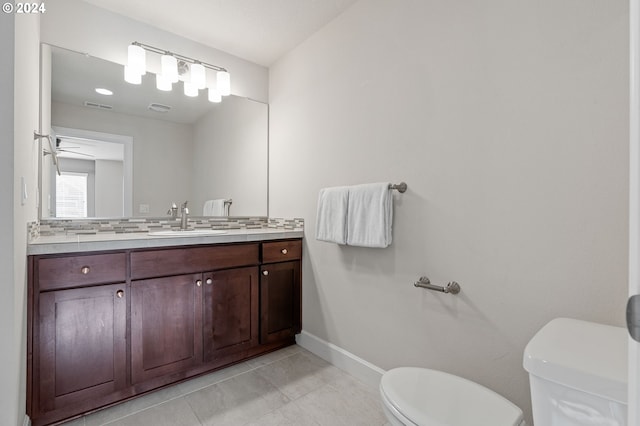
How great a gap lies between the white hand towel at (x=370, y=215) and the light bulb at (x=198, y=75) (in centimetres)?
148

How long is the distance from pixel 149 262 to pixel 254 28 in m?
1.74

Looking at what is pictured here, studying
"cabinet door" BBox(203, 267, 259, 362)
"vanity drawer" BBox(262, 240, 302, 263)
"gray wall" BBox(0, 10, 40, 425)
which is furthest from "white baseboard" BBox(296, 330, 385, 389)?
"gray wall" BBox(0, 10, 40, 425)

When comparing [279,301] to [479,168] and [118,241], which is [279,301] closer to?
[118,241]

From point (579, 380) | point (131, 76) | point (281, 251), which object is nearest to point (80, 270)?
point (281, 251)

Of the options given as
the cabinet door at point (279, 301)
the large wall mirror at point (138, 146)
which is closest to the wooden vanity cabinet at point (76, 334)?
the large wall mirror at point (138, 146)

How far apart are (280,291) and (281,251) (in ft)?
0.97

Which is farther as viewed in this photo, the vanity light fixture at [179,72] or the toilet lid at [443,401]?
the vanity light fixture at [179,72]

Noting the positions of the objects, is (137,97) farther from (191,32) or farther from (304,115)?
(304,115)

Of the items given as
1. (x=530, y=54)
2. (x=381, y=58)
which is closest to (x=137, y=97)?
(x=381, y=58)

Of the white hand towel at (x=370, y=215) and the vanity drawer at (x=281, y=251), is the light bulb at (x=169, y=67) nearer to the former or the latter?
the vanity drawer at (x=281, y=251)

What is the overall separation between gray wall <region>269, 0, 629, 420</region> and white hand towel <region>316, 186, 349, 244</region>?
15 cm

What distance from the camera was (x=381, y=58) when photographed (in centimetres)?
187

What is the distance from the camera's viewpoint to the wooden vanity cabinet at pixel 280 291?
2244 mm

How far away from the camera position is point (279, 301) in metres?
2.34
